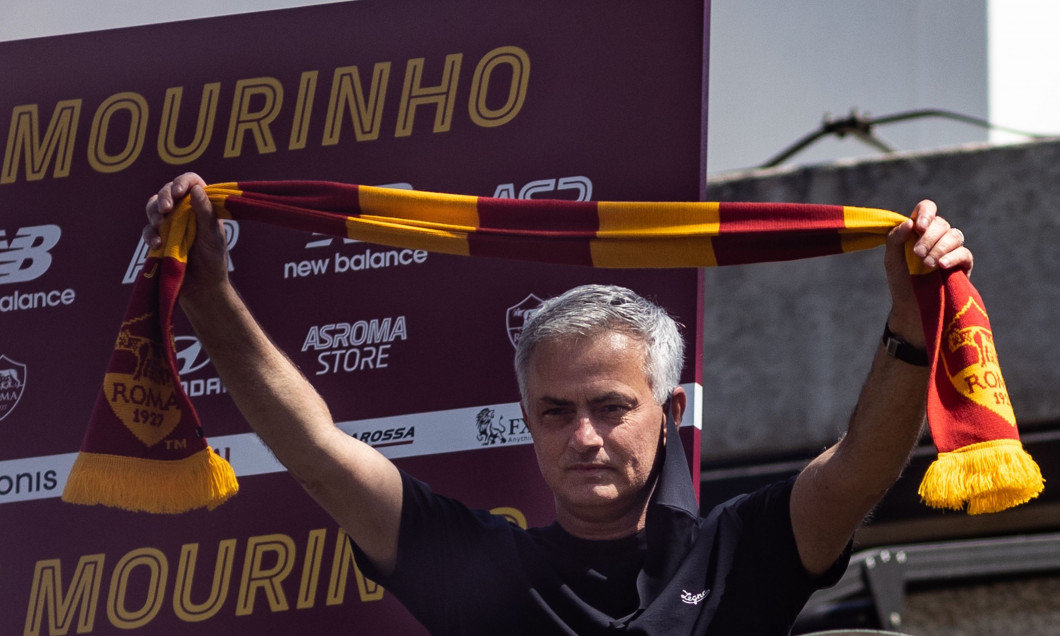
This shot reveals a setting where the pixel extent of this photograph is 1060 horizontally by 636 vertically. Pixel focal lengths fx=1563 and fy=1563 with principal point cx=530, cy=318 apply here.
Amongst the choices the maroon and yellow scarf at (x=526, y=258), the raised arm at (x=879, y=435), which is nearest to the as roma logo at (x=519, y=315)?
the maroon and yellow scarf at (x=526, y=258)

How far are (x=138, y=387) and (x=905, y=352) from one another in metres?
1.77

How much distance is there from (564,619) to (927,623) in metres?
4.61

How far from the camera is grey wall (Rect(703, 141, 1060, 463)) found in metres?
8.16

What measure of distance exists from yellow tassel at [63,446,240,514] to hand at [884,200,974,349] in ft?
5.24

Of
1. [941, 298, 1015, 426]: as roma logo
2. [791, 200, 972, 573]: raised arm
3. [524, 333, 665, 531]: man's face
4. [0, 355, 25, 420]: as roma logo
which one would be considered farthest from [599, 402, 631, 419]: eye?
[0, 355, 25, 420]: as roma logo

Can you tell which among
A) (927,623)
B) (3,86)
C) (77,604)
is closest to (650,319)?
(77,604)

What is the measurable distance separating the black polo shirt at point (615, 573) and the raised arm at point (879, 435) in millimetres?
66

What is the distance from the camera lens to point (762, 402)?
28.2 feet

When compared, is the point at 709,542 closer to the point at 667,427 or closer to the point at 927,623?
the point at 667,427

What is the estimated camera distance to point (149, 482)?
11.9ft

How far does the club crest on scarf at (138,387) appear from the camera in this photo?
12.0 ft

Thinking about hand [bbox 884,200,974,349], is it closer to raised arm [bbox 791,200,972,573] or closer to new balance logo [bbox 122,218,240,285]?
raised arm [bbox 791,200,972,573]

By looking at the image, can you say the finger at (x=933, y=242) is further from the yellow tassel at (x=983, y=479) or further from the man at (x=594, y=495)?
Result: the yellow tassel at (x=983, y=479)

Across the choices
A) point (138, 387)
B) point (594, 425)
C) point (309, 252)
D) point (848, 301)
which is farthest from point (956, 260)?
point (848, 301)
